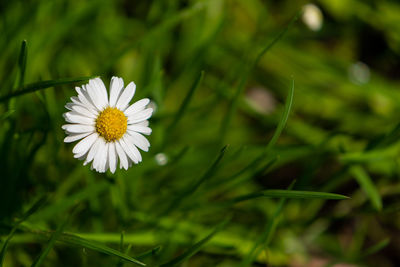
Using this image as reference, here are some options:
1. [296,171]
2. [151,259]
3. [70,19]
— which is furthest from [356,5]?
[151,259]

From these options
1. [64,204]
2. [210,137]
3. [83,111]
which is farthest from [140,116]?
[210,137]

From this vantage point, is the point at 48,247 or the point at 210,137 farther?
the point at 210,137

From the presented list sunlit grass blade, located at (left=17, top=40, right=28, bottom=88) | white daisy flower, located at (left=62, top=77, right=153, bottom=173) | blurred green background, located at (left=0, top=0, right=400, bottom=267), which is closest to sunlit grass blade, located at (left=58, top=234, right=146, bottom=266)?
blurred green background, located at (left=0, top=0, right=400, bottom=267)

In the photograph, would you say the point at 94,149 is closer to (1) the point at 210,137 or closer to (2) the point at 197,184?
(2) the point at 197,184

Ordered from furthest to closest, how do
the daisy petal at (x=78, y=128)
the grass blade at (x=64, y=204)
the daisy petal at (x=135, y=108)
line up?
the grass blade at (x=64, y=204), the daisy petal at (x=135, y=108), the daisy petal at (x=78, y=128)

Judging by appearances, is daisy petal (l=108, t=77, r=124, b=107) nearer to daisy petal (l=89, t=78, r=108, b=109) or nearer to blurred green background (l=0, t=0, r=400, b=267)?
daisy petal (l=89, t=78, r=108, b=109)

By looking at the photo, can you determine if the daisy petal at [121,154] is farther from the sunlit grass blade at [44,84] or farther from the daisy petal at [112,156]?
the sunlit grass blade at [44,84]

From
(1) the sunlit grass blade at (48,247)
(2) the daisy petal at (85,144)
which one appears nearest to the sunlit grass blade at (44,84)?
(2) the daisy petal at (85,144)

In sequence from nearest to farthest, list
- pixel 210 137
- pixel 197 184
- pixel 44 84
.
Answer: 1. pixel 44 84
2. pixel 197 184
3. pixel 210 137
